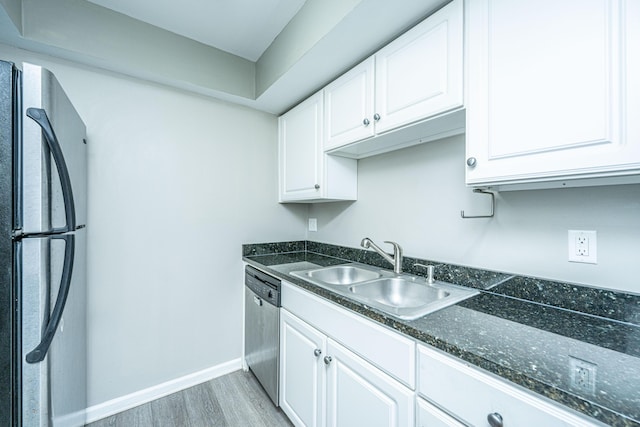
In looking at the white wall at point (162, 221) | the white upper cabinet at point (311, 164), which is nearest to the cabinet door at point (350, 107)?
the white upper cabinet at point (311, 164)

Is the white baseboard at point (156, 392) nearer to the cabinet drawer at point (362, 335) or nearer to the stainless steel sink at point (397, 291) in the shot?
the cabinet drawer at point (362, 335)

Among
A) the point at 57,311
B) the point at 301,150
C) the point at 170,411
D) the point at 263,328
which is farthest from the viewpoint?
the point at 301,150

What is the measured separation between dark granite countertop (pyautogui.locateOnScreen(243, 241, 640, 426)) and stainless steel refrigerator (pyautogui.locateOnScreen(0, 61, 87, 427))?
0.97 m

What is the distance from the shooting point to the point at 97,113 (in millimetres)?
1602

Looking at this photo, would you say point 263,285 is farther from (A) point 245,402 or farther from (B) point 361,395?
(B) point 361,395

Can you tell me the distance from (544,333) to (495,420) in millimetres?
335

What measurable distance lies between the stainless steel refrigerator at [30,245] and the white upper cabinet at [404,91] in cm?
129

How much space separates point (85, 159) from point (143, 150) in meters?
0.33

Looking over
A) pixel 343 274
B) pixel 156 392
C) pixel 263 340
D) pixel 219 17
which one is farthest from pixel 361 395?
pixel 219 17

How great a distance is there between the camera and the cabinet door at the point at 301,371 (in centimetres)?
126

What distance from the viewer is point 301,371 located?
54.6 inches

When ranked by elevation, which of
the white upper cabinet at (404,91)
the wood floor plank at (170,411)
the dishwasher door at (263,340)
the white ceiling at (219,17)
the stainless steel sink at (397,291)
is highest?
the white ceiling at (219,17)

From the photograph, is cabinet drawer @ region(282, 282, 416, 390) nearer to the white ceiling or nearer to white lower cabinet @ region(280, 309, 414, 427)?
white lower cabinet @ region(280, 309, 414, 427)

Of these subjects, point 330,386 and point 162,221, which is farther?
point 162,221
